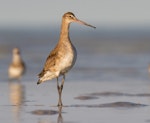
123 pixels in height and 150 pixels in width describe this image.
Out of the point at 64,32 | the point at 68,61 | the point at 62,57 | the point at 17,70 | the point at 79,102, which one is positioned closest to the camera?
the point at 68,61

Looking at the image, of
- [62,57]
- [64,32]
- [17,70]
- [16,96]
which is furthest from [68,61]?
[17,70]

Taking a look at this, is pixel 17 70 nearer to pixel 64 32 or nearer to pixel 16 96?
pixel 16 96

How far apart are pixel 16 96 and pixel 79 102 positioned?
1993mm

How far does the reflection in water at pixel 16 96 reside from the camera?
14166 mm

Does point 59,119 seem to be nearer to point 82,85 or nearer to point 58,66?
point 58,66

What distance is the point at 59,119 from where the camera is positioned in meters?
13.5

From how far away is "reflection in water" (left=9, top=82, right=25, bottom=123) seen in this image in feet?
46.5

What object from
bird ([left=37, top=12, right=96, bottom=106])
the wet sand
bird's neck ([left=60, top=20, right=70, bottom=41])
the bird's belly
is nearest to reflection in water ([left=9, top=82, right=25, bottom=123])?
the wet sand

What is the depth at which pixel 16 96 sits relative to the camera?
17.2m

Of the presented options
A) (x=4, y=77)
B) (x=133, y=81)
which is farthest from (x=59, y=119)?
(x=4, y=77)

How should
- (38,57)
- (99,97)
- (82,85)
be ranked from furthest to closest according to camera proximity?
(38,57)
(82,85)
(99,97)

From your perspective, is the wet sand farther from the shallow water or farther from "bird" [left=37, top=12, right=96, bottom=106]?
"bird" [left=37, top=12, right=96, bottom=106]

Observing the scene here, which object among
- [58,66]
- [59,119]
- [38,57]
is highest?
[38,57]

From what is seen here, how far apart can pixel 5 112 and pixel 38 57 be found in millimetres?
17773
